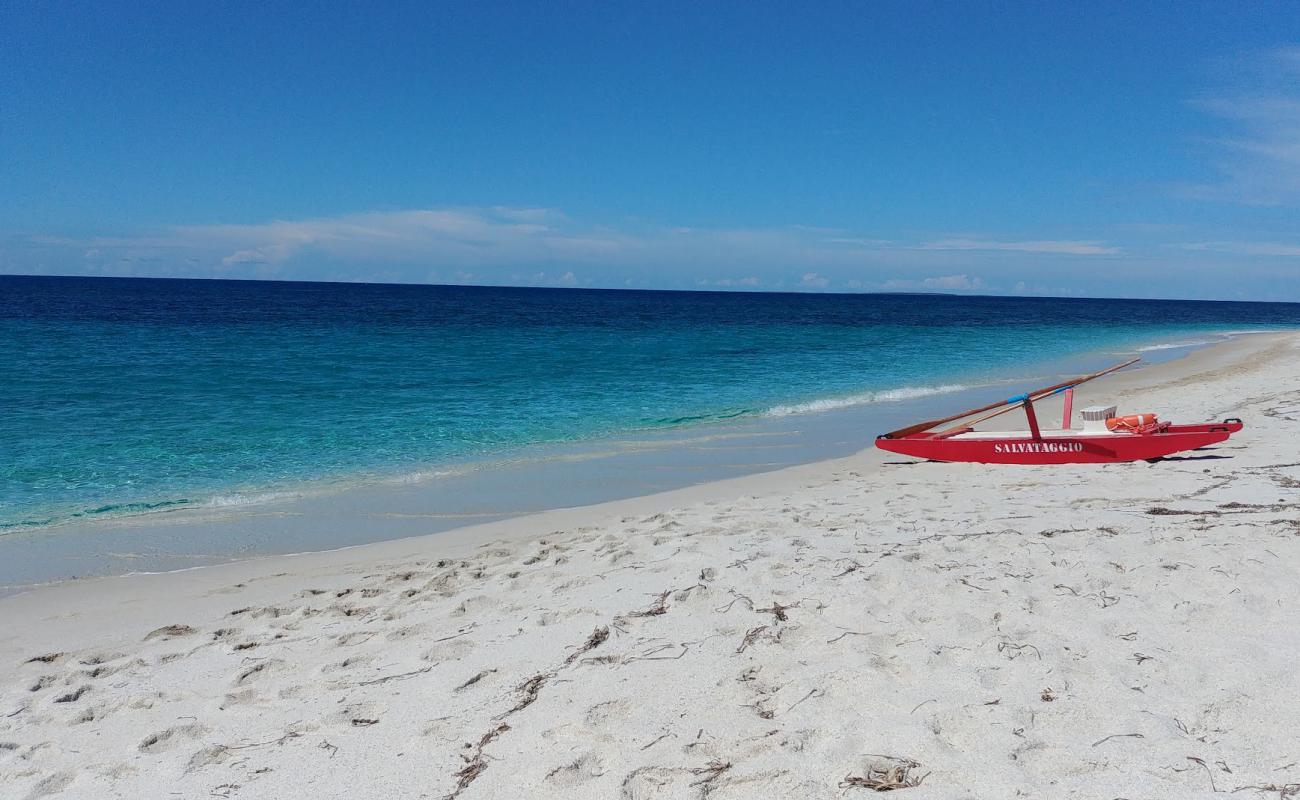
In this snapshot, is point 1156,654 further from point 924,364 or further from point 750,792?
point 924,364

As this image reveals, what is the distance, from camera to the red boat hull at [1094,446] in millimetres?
8977

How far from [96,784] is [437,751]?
4.83ft

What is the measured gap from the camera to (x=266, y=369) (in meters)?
23.0

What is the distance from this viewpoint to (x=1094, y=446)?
357 inches

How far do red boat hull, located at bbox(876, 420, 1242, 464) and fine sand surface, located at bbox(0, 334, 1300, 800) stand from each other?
2.06 meters

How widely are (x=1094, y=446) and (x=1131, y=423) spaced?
0.62m

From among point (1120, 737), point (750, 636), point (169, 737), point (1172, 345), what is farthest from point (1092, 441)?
point (1172, 345)

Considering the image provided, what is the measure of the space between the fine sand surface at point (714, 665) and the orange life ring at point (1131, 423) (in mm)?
2292

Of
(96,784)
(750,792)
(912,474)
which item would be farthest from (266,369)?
(750,792)

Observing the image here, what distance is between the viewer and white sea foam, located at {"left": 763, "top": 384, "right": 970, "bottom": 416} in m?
17.2

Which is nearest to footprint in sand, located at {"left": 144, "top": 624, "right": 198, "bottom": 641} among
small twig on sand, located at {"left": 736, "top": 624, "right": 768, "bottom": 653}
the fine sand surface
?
the fine sand surface

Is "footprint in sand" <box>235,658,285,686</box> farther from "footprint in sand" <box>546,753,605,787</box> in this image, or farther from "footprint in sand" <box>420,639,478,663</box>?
"footprint in sand" <box>546,753,605,787</box>

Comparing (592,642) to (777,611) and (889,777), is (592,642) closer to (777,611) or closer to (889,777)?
(777,611)

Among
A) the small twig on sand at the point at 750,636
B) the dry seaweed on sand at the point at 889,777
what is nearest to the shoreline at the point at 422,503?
the small twig on sand at the point at 750,636
